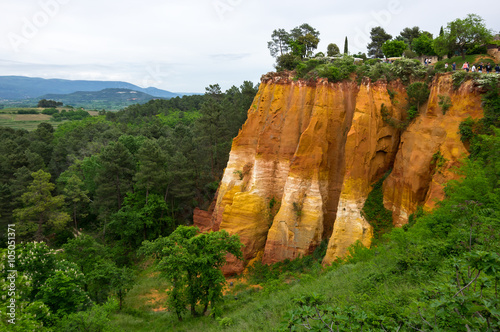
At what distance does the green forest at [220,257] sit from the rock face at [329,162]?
84 cm

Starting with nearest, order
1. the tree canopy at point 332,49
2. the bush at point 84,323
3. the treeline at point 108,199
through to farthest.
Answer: the bush at point 84,323, the treeline at point 108,199, the tree canopy at point 332,49

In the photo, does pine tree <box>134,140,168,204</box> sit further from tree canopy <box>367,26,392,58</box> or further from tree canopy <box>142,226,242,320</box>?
tree canopy <box>367,26,392,58</box>

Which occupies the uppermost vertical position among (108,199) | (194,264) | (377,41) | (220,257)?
(377,41)

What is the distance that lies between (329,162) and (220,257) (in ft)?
34.8

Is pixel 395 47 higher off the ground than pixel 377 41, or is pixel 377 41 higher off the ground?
pixel 377 41

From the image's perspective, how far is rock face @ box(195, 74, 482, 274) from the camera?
17406 mm

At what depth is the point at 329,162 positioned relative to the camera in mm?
21672

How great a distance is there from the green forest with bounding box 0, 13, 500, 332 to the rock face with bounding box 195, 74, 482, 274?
84 cm

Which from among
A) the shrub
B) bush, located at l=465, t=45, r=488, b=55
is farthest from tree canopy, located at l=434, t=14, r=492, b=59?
the shrub

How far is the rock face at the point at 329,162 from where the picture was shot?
1741 centimetres

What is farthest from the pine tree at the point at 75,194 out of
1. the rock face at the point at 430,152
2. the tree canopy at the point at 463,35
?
the tree canopy at the point at 463,35

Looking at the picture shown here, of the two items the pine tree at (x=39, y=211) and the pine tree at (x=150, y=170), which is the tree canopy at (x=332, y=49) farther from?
the pine tree at (x=39, y=211)

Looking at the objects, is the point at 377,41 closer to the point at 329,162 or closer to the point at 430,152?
the point at 329,162

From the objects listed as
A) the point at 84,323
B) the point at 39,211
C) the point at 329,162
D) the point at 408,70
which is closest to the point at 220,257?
the point at 84,323
